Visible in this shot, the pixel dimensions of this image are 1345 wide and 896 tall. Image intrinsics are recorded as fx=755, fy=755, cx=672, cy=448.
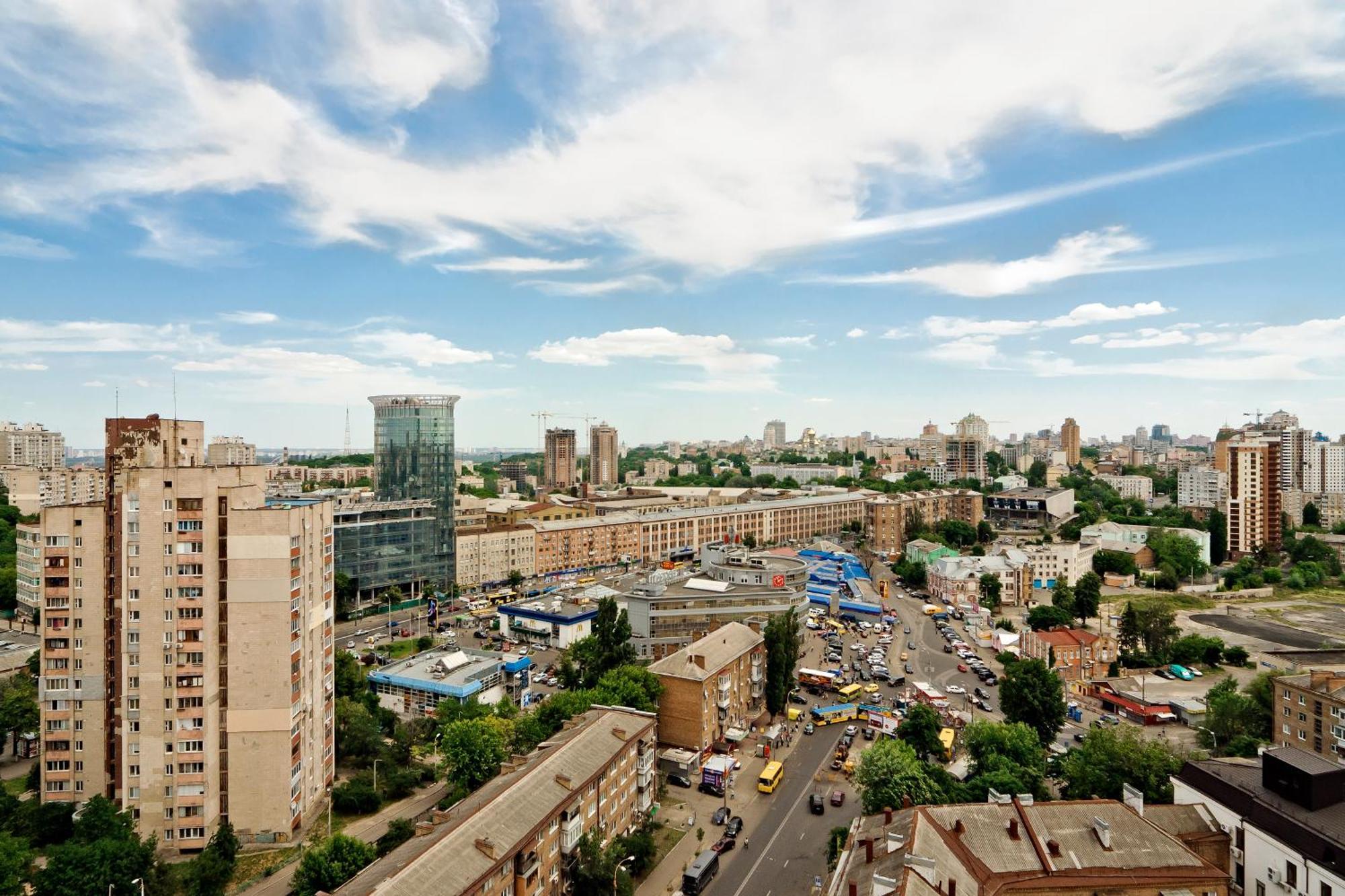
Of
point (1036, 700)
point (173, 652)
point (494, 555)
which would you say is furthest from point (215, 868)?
point (494, 555)

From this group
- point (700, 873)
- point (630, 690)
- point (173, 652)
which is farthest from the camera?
point (630, 690)

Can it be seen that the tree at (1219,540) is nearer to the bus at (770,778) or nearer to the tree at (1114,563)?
the tree at (1114,563)

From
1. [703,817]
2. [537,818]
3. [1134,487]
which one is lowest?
[703,817]

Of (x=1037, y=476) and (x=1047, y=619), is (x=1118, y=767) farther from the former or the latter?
(x=1037, y=476)

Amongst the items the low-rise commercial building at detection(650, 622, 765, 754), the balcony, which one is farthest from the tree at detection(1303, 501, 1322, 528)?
the balcony

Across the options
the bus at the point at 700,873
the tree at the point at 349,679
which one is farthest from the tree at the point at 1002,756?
the tree at the point at 349,679

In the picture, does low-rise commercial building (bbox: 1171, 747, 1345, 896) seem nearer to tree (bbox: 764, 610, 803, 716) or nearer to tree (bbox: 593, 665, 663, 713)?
tree (bbox: 764, 610, 803, 716)

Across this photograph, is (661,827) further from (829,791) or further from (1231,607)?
(1231,607)
